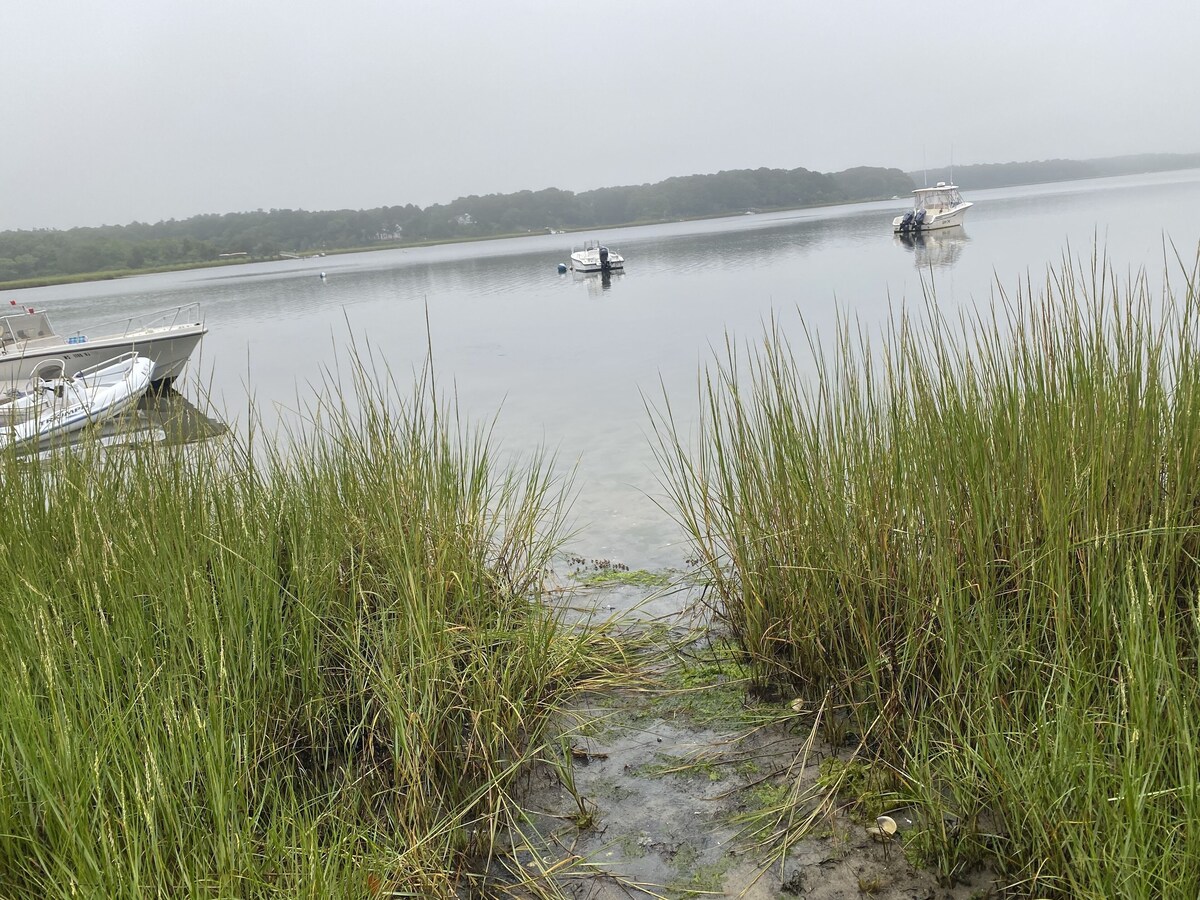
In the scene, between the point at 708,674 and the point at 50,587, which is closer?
the point at 50,587

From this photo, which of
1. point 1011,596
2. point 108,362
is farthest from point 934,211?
point 1011,596

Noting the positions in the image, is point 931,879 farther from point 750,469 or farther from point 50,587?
point 50,587

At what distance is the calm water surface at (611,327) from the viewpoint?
835 cm

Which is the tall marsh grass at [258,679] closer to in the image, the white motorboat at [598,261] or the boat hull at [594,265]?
the white motorboat at [598,261]

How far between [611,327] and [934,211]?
103 ft

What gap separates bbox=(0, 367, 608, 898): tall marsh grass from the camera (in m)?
1.95

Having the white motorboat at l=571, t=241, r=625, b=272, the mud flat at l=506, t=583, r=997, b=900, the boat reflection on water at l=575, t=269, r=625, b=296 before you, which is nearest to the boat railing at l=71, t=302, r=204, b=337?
the mud flat at l=506, t=583, r=997, b=900

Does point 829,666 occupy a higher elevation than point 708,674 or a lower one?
higher

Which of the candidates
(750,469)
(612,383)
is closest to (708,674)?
(750,469)

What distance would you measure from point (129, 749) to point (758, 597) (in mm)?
2170

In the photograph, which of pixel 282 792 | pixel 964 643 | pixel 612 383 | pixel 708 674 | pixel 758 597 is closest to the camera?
pixel 964 643

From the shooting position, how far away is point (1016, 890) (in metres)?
2.17

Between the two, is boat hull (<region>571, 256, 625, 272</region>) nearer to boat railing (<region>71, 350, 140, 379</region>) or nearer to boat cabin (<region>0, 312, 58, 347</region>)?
boat cabin (<region>0, 312, 58, 347</region>)

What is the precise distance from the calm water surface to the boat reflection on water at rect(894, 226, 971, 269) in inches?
11.2
